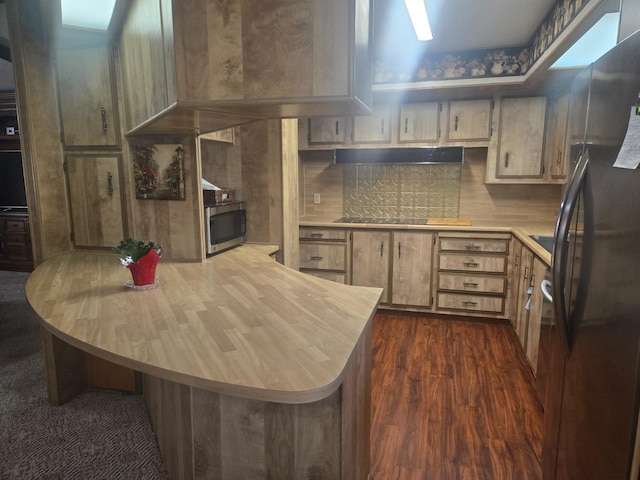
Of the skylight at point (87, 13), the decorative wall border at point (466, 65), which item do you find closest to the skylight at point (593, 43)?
the decorative wall border at point (466, 65)

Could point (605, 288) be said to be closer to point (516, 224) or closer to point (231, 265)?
point (231, 265)

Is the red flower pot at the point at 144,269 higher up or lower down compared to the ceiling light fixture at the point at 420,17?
lower down

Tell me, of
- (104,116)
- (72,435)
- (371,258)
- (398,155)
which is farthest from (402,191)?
(72,435)

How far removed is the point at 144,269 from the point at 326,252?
2.47m

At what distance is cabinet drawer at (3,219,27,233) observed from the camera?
5812 millimetres

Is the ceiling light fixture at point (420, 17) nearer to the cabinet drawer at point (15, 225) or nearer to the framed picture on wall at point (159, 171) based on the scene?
the framed picture on wall at point (159, 171)

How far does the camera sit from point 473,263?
382 centimetres

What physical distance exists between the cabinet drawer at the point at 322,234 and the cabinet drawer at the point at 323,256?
0.06 metres

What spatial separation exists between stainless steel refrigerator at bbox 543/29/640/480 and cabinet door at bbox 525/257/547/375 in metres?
1.06

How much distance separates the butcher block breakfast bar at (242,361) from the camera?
44.2 inches

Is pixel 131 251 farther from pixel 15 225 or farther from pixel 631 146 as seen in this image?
pixel 15 225

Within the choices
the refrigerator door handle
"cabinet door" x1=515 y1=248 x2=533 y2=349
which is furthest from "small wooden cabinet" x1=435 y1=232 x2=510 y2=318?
the refrigerator door handle

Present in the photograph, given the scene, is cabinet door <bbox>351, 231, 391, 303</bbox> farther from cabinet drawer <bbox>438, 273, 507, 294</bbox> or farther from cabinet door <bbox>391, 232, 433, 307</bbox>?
cabinet drawer <bbox>438, 273, 507, 294</bbox>

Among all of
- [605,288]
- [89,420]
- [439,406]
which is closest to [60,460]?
[89,420]
